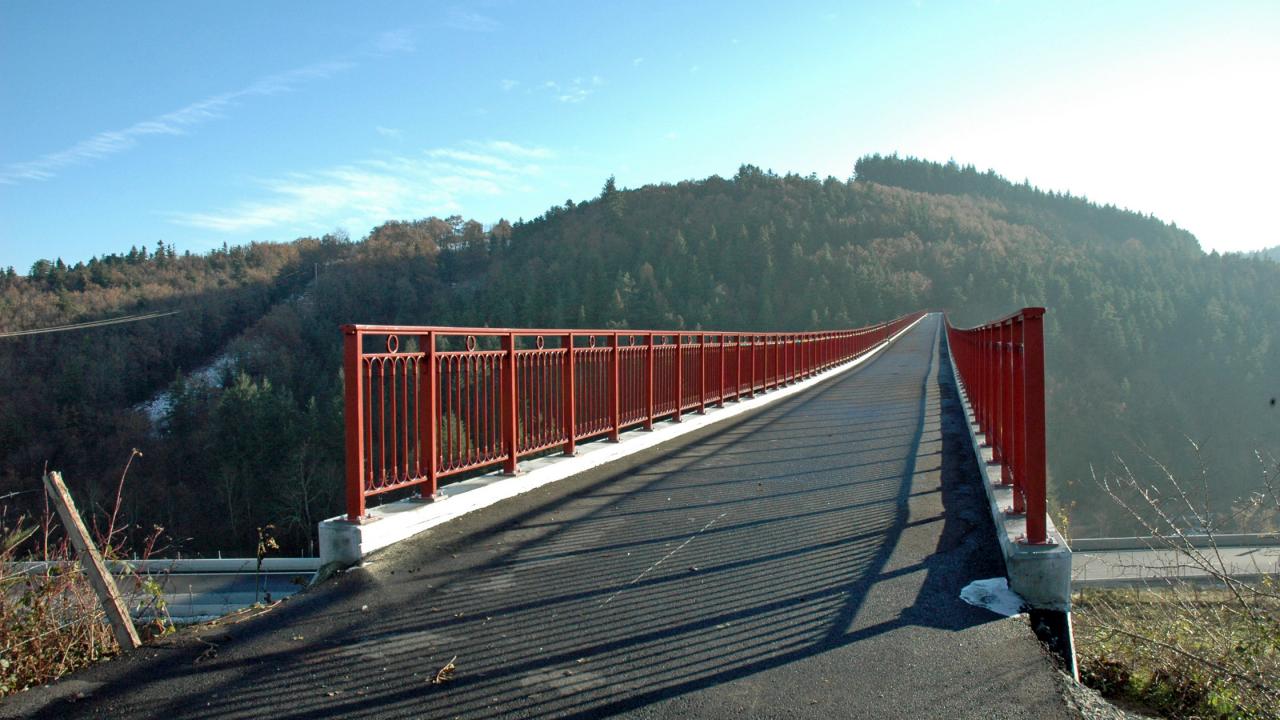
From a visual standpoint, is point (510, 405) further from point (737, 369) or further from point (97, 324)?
point (97, 324)

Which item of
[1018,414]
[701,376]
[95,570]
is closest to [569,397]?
[1018,414]

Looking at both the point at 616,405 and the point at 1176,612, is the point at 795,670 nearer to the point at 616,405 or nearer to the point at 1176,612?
the point at 1176,612

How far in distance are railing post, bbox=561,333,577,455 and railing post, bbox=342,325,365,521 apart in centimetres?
280

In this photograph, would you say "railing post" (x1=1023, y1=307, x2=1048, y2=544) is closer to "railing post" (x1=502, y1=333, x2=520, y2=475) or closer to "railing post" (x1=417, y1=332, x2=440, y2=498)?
"railing post" (x1=417, y1=332, x2=440, y2=498)

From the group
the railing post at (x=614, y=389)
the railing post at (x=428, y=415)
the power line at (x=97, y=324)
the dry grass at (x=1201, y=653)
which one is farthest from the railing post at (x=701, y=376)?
the power line at (x=97, y=324)

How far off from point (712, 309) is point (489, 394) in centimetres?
10497

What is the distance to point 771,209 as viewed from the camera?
16562 centimetres

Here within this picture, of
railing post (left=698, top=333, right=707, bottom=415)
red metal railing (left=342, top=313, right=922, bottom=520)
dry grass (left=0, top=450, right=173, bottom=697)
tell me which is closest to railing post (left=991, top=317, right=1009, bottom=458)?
red metal railing (left=342, top=313, right=922, bottom=520)

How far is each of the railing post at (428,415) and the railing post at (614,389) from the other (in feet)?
10.6

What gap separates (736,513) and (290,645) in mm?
3280

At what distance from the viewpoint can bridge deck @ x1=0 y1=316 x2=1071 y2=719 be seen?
9.76ft

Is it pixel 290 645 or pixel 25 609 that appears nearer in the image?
pixel 290 645

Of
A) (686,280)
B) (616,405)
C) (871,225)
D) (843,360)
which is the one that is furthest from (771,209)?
(616,405)

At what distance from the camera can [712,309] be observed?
11056 cm
